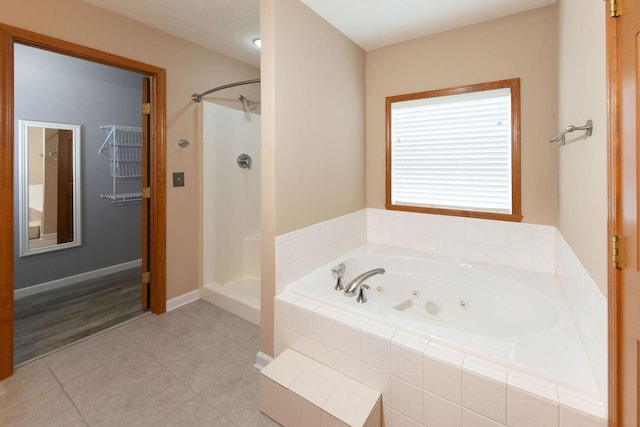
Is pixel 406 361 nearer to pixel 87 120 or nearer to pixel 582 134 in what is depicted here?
pixel 582 134

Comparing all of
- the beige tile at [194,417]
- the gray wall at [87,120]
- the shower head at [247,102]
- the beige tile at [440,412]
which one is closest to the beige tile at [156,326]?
the beige tile at [194,417]

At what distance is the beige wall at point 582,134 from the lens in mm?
976

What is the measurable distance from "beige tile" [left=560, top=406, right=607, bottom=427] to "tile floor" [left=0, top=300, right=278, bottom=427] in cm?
124

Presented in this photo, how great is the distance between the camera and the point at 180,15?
2.25 m

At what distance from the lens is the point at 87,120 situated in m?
3.41

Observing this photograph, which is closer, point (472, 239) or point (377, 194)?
point (472, 239)

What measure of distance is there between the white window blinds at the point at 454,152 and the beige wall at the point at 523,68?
121 mm

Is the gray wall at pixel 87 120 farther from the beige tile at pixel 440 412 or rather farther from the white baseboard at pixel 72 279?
the beige tile at pixel 440 412

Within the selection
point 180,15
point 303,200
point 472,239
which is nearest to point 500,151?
point 472,239

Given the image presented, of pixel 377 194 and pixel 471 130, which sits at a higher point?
pixel 471 130

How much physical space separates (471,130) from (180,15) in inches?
97.7

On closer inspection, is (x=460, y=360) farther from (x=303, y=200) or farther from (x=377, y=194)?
(x=377, y=194)

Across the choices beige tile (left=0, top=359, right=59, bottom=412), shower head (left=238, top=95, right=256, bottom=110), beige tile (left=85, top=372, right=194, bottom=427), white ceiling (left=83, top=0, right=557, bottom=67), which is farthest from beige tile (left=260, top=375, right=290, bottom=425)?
shower head (left=238, top=95, right=256, bottom=110)

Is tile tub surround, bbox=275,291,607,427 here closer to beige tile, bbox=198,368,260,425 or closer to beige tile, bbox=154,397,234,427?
beige tile, bbox=198,368,260,425
